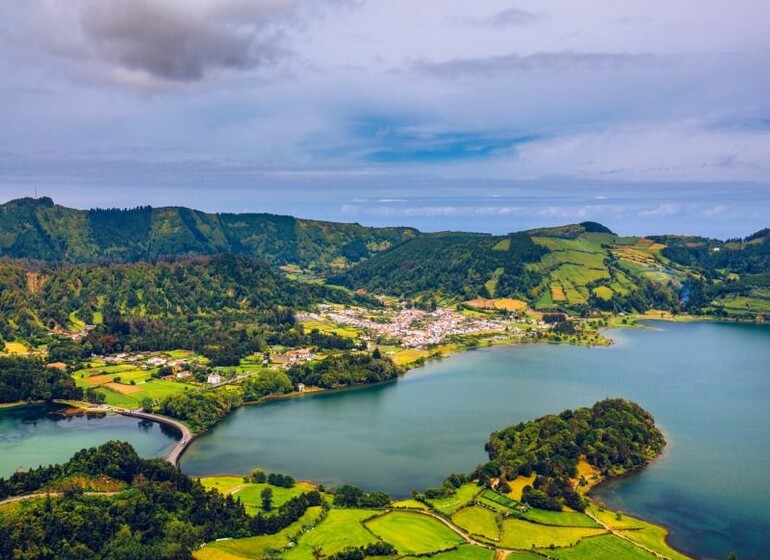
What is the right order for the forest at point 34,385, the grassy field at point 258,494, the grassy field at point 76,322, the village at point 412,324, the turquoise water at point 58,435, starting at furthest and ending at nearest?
1. the village at point 412,324
2. the grassy field at point 76,322
3. the forest at point 34,385
4. the turquoise water at point 58,435
5. the grassy field at point 258,494

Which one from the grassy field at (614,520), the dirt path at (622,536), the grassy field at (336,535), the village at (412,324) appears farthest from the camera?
the village at (412,324)

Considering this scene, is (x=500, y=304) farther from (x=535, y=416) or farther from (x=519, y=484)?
(x=519, y=484)

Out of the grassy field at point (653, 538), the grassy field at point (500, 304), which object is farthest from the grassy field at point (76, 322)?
the grassy field at point (653, 538)

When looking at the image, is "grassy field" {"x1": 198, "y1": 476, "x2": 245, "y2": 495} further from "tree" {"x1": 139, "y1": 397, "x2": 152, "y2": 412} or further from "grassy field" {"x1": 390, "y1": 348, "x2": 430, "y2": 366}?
"grassy field" {"x1": 390, "y1": 348, "x2": 430, "y2": 366}

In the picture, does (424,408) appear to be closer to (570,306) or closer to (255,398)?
(255,398)

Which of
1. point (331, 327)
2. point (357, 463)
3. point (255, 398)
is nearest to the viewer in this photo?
point (357, 463)

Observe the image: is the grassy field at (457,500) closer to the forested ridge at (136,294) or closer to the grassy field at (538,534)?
the grassy field at (538,534)

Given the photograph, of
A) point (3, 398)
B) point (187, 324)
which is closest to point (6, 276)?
point (187, 324)
